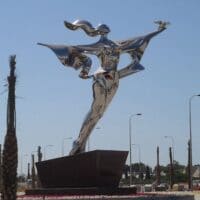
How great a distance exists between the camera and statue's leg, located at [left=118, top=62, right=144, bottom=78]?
134 ft

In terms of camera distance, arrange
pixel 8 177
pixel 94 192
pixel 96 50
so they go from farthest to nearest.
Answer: pixel 96 50
pixel 94 192
pixel 8 177

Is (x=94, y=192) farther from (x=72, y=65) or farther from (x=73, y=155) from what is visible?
(x=72, y=65)

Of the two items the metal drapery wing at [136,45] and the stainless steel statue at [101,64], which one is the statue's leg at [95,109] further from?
the metal drapery wing at [136,45]

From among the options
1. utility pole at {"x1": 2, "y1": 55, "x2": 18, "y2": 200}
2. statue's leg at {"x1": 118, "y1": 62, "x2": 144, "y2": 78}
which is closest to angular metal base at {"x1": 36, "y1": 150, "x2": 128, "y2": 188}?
statue's leg at {"x1": 118, "y1": 62, "x2": 144, "y2": 78}

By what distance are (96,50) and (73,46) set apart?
145 cm

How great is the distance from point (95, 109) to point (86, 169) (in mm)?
3865

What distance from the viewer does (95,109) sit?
132ft

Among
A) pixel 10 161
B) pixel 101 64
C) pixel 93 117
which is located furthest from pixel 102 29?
pixel 10 161

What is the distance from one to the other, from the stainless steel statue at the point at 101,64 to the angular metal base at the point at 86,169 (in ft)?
3.90

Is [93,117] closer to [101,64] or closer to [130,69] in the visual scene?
[101,64]

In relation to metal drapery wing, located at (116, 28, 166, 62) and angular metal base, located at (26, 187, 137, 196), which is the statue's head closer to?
metal drapery wing, located at (116, 28, 166, 62)

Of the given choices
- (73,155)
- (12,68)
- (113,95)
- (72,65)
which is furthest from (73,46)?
(12,68)

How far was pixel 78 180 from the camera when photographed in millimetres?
39125

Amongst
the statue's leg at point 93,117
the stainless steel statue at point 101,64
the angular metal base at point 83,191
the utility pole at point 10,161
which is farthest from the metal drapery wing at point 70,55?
the utility pole at point 10,161
